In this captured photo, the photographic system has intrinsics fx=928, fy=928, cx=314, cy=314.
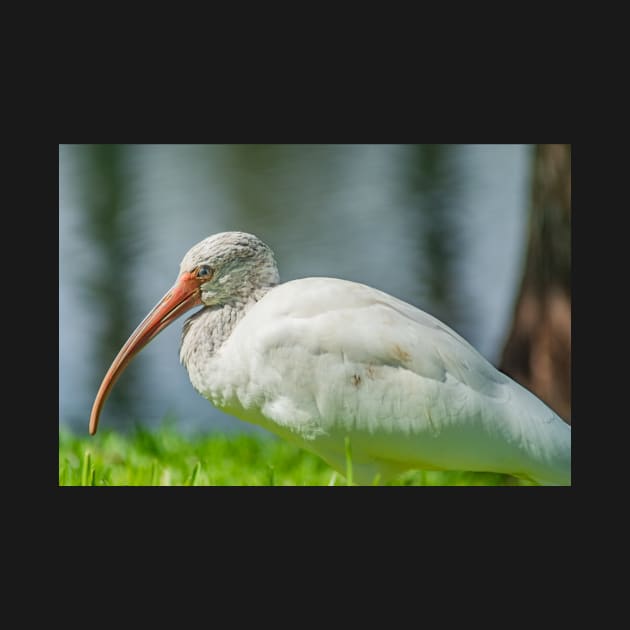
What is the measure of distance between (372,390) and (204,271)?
0.94m

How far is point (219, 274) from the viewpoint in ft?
13.3

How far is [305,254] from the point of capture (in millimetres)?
7371

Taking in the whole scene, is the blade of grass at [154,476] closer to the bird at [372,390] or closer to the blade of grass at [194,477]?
the blade of grass at [194,477]

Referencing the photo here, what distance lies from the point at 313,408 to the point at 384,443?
12.6 inches

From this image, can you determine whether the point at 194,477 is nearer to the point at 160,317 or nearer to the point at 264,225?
the point at 160,317

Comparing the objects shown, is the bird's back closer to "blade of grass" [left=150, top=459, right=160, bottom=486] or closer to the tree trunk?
"blade of grass" [left=150, top=459, right=160, bottom=486]

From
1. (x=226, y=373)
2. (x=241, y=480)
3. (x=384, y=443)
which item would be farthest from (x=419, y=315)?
(x=241, y=480)

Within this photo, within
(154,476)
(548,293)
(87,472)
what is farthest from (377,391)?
(548,293)

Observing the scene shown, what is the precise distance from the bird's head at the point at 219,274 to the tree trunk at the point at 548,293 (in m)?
2.10

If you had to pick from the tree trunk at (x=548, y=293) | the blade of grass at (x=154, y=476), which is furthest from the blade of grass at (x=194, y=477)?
the tree trunk at (x=548, y=293)

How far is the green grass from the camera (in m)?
4.23

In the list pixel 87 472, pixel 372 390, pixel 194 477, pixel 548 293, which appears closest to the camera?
pixel 372 390

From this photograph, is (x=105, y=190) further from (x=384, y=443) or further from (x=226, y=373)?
(x=384, y=443)

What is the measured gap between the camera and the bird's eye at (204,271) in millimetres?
4055
